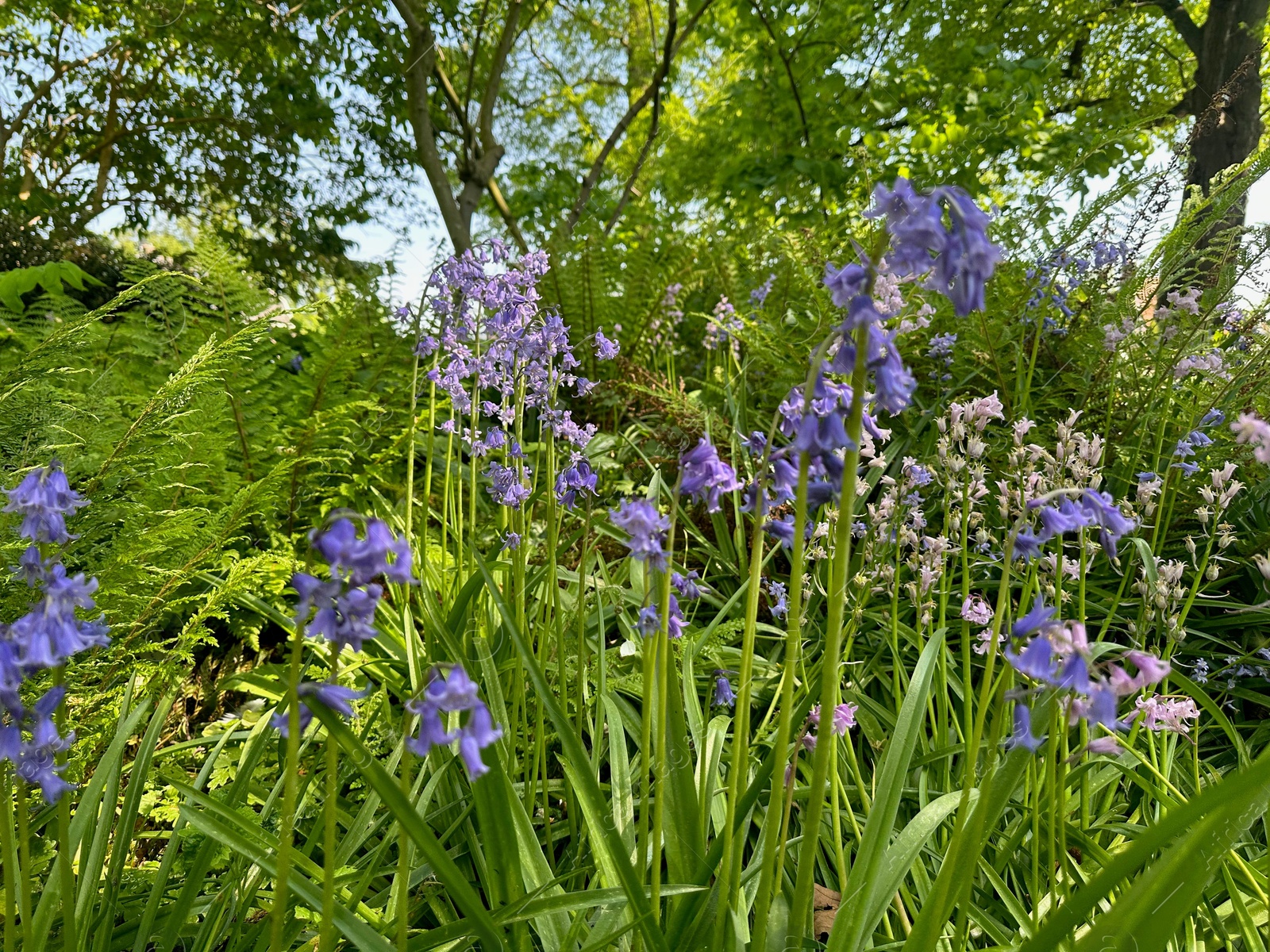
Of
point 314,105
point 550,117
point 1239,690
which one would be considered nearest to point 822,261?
point 1239,690

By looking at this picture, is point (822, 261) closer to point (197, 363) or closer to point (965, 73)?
point (197, 363)

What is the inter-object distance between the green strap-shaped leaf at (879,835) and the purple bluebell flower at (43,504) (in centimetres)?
136

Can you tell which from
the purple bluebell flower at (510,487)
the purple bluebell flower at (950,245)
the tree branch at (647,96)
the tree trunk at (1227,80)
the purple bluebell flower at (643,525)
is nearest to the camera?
the purple bluebell flower at (950,245)

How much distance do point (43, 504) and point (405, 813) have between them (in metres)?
0.71

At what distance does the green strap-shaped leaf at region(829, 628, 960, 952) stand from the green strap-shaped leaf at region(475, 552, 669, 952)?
0.99 ft

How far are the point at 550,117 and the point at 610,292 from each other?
390 inches

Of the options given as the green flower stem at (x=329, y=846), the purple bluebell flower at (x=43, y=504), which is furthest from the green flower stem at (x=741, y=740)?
the purple bluebell flower at (x=43, y=504)

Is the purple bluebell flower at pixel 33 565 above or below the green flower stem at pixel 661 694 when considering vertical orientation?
above

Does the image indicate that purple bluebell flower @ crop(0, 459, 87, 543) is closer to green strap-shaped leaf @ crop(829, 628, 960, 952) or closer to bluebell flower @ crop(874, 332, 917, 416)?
bluebell flower @ crop(874, 332, 917, 416)

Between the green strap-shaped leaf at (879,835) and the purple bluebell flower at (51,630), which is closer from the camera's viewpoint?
the purple bluebell flower at (51,630)

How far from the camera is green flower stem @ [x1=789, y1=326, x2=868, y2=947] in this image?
0.95 meters

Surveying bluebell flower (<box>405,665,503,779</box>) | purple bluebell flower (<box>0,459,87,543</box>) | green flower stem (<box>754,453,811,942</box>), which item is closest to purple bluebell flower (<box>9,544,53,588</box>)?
purple bluebell flower (<box>0,459,87,543</box>)

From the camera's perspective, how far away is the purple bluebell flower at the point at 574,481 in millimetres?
1945

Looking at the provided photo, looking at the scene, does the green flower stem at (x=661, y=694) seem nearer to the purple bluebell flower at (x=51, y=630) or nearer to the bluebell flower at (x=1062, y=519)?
the bluebell flower at (x=1062, y=519)
